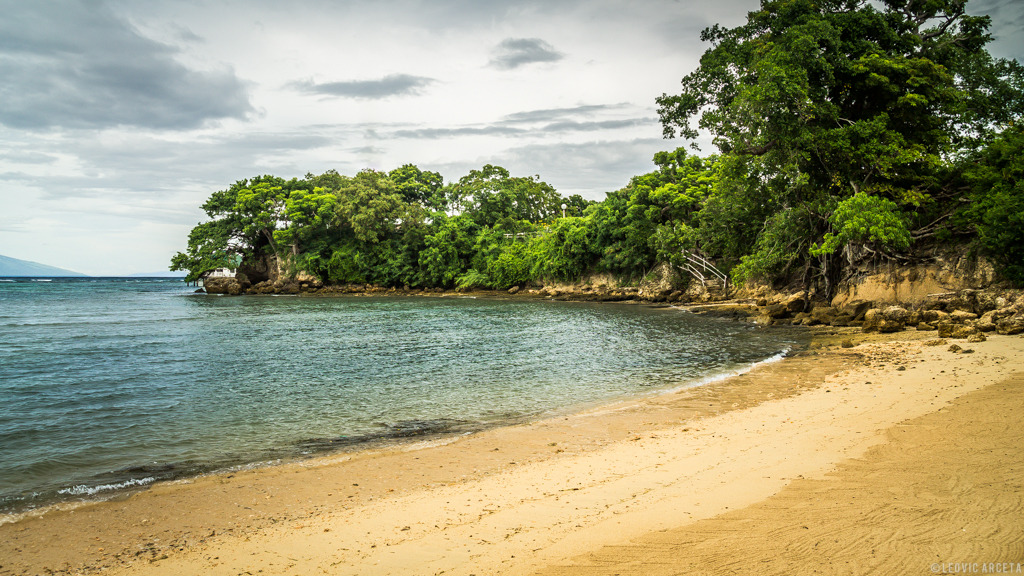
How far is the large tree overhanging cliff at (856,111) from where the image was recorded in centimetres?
2078

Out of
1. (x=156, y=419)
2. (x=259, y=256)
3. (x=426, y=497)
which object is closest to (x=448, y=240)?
(x=259, y=256)

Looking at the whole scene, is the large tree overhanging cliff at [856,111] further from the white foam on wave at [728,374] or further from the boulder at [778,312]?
the white foam on wave at [728,374]

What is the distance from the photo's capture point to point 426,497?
18.7 ft

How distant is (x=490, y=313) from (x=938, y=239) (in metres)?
23.7

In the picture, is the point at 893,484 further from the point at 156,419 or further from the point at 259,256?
the point at 259,256

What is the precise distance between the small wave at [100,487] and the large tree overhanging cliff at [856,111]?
22.4 metres

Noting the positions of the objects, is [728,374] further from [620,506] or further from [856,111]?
[856,111]

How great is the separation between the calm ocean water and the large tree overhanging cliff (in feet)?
22.5

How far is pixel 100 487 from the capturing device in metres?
6.36

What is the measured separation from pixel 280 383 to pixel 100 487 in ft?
22.0

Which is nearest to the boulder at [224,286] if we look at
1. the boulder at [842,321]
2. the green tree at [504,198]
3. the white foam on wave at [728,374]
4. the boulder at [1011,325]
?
the green tree at [504,198]

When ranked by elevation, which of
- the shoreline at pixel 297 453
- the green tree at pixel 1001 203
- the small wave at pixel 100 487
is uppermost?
the green tree at pixel 1001 203

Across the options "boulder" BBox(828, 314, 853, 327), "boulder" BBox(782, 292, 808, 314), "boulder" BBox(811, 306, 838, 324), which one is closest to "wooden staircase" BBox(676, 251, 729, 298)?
"boulder" BBox(782, 292, 808, 314)

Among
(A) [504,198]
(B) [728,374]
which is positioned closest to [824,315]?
(B) [728,374]
